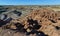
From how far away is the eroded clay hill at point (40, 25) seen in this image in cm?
812

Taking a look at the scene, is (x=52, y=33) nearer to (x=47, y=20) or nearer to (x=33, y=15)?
(x=47, y=20)

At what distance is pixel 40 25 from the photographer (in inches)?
375

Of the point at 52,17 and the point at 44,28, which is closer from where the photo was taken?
the point at 44,28

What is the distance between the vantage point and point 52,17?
10.8 m

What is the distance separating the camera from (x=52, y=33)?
811 cm

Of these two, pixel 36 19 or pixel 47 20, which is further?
pixel 36 19

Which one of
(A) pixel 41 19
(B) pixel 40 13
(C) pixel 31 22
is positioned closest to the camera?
(C) pixel 31 22

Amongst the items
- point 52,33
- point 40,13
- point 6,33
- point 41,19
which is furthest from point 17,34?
point 40,13

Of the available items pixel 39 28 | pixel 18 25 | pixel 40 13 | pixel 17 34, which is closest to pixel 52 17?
pixel 40 13

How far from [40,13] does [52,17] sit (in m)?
0.76

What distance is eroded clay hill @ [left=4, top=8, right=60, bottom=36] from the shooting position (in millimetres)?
8117

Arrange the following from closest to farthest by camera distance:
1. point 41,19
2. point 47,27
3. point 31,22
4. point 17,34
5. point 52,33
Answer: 1. point 17,34
2. point 52,33
3. point 47,27
4. point 31,22
5. point 41,19

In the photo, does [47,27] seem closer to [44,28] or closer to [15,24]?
[44,28]

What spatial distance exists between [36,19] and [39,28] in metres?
1.08
